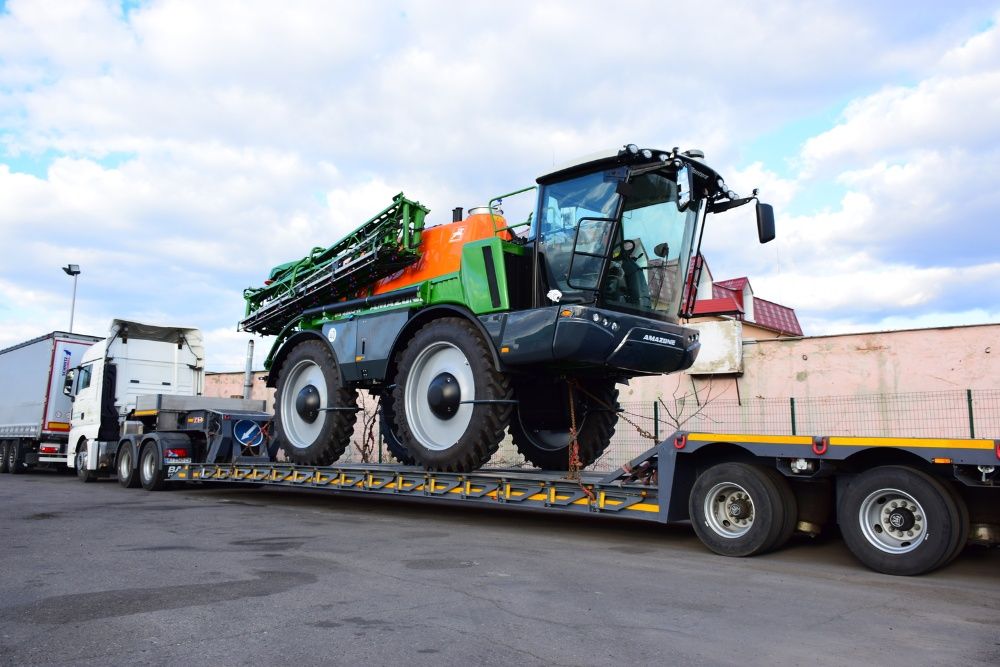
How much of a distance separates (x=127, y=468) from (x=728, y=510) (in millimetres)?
12641

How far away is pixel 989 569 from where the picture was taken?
629cm

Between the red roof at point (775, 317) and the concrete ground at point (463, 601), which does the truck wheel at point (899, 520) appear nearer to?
the concrete ground at point (463, 601)

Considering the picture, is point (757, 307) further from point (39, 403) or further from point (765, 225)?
point (39, 403)

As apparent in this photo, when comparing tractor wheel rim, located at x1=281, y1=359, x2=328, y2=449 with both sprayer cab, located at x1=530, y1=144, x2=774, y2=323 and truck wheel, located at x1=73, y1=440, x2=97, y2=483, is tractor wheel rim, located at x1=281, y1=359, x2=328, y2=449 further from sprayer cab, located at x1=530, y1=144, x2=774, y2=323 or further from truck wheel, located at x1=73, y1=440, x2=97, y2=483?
truck wheel, located at x1=73, y1=440, x2=97, y2=483

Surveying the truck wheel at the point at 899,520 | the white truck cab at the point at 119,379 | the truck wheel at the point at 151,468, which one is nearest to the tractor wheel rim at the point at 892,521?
the truck wheel at the point at 899,520

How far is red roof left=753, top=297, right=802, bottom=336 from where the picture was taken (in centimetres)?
2731

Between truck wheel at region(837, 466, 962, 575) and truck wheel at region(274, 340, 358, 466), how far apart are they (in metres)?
6.71

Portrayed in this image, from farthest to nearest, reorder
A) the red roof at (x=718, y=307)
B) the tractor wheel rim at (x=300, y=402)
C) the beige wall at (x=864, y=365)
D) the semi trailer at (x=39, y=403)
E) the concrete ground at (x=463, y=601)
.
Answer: the red roof at (x=718, y=307), the semi trailer at (x=39, y=403), the beige wall at (x=864, y=365), the tractor wheel rim at (x=300, y=402), the concrete ground at (x=463, y=601)

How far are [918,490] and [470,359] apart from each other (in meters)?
4.58

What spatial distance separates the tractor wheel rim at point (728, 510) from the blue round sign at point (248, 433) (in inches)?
367

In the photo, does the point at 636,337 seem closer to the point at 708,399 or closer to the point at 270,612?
the point at 270,612

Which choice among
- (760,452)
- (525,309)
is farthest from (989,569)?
(525,309)

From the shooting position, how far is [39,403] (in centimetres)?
1972

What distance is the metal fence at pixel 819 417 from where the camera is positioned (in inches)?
526
